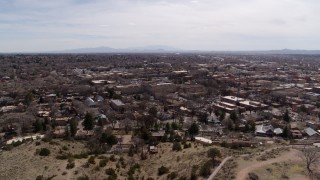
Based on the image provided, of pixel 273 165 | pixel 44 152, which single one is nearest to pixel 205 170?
pixel 273 165

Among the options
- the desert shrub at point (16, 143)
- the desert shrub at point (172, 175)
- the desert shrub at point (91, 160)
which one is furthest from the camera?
the desert shrub at point (16, 143)

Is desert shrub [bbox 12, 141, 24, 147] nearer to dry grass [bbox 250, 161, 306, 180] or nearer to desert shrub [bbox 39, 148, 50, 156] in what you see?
desert shrub [bbox 39, 148, 50, 156]

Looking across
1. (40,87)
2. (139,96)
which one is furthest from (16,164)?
(40,87)

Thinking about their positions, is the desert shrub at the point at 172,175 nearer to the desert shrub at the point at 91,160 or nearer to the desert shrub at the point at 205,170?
the desert shrub at the point at 205,170

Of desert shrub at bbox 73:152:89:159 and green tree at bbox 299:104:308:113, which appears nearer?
desert shrub at bbox 73:152:89:159

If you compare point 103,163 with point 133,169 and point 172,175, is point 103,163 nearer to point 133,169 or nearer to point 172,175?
point 133,169

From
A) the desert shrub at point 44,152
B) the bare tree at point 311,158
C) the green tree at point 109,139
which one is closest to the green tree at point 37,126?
the green tree at point 109,139

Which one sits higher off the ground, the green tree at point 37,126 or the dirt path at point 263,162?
the dirt path at point 263,162

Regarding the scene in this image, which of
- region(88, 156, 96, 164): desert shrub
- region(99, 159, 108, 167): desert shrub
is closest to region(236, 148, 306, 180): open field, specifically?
region(99, 159, 108, 167): desert shrub
